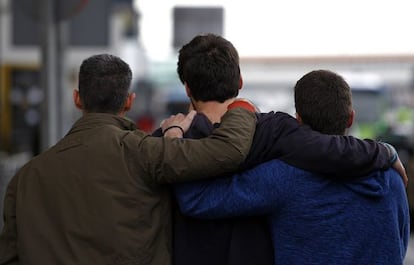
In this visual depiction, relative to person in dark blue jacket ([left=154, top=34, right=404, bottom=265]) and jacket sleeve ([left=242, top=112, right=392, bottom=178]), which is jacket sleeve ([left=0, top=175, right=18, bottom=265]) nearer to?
person in dark blue jacket ([left=154, top=34, right=404, bottom=265])

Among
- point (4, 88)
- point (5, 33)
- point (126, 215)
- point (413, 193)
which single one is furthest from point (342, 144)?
point (4, 88)

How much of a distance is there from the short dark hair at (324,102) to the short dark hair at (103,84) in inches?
27.7

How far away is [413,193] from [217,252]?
9.57 m

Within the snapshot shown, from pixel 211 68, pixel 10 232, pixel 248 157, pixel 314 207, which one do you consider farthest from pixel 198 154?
pixel 10 232

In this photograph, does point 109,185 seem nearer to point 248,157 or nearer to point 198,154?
point 198,154

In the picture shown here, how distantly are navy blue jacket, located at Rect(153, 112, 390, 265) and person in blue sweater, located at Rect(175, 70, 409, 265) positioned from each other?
0.13ft

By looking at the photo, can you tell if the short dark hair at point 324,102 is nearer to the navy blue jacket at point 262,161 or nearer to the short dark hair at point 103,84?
the navy blue jacket at point 262,161

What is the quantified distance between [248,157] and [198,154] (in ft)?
0.69

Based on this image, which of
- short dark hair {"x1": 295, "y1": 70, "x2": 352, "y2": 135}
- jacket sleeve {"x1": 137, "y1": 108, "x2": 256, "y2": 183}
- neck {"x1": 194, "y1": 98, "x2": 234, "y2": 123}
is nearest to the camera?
jacket sleeve {"x1": 137, "y1": 108, "x2": 256, "y2": 183}

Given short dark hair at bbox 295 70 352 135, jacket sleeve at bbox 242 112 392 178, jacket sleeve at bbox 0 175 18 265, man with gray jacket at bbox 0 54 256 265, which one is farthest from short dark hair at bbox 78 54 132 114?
short dark hair at bbox 295 70 352 135

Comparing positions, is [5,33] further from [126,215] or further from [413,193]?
[126,215]

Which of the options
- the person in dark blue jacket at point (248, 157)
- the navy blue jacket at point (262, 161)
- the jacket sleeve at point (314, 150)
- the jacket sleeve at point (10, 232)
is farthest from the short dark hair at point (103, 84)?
the jacket sleeve at point (314, 150)

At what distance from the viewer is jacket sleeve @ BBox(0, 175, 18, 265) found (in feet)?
9.71

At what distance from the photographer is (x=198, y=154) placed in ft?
8.91
